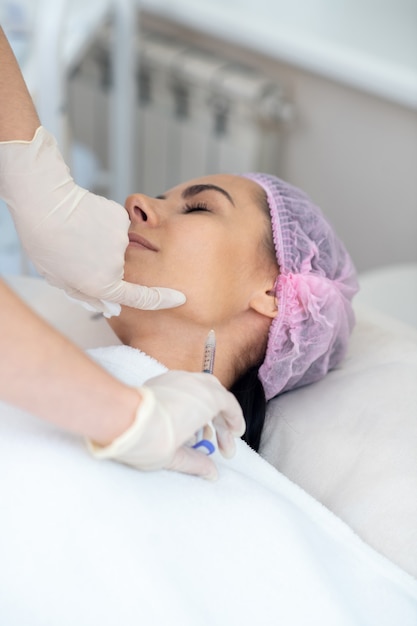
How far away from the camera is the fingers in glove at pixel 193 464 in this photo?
110 centimetres

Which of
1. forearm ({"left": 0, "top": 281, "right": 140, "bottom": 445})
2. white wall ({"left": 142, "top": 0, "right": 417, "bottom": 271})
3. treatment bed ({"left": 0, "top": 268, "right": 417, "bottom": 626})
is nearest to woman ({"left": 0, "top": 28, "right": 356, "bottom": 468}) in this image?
treatment bed ({"left": 0, "top": 268, "right": 417, "bottom": 626})

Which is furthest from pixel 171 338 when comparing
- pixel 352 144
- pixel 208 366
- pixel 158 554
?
pixel 352 144

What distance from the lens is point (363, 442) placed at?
1.34m

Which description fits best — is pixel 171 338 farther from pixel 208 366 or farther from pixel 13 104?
pixel 13 104

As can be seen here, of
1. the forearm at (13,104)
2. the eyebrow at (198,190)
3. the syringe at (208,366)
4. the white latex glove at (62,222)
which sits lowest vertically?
the syringe at (208,366)

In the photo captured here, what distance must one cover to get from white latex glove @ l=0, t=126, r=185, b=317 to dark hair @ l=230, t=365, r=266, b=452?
10.7 inches

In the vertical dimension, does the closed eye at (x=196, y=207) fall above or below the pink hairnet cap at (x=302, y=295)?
above

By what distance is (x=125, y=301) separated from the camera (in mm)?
1215

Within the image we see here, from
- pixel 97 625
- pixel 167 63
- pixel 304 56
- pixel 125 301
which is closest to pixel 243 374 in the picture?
pixel 125 301

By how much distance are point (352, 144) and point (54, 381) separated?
1602mm

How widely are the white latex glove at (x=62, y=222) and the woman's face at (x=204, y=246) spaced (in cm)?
14

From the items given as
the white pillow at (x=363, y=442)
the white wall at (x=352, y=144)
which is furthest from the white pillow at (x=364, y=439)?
the white wall at (x=352, y=144)

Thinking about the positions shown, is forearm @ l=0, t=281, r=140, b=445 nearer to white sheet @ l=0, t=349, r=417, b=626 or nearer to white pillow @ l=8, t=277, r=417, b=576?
white sheet @ l=0, t=349, r=417, b=626

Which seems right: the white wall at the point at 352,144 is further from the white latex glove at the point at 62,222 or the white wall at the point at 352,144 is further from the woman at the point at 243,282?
the white latex glove at the point at 62,222
